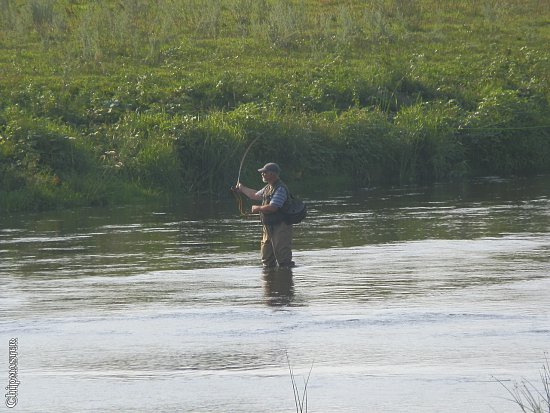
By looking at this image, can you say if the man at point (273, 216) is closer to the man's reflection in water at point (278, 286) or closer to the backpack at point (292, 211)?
the backpack at point (292, 211)

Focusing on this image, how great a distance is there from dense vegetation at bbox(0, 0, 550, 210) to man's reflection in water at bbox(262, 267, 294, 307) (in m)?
10.3

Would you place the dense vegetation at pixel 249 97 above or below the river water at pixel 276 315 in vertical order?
above

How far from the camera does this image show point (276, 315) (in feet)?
44.4

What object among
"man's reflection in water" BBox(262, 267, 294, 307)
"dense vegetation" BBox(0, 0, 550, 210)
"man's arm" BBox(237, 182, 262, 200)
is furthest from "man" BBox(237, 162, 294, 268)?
"dense vegetation" BBox(0, 0, 550, 210)

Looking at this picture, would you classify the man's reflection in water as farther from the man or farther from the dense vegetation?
the dense vegetation

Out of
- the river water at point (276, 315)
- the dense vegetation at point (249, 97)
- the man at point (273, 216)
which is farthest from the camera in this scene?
the dense vegetation at point (249, 97)

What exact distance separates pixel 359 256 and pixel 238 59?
1826 cm

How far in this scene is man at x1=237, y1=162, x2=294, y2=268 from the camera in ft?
52.3

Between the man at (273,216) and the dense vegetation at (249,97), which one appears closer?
the man at (273,216)

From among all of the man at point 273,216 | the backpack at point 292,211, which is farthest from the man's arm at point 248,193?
the backpack at point 292,211

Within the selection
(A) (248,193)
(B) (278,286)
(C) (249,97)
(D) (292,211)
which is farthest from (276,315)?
(C) (249,97)

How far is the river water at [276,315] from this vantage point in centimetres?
1042

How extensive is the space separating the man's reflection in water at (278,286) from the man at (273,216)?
16cm

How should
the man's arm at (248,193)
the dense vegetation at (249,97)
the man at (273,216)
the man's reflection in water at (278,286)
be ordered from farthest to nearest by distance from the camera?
the dense vegetation at (249,97), the man's arm at (248,193), the man at (273,216), the man's reflection in water at (278,286)
